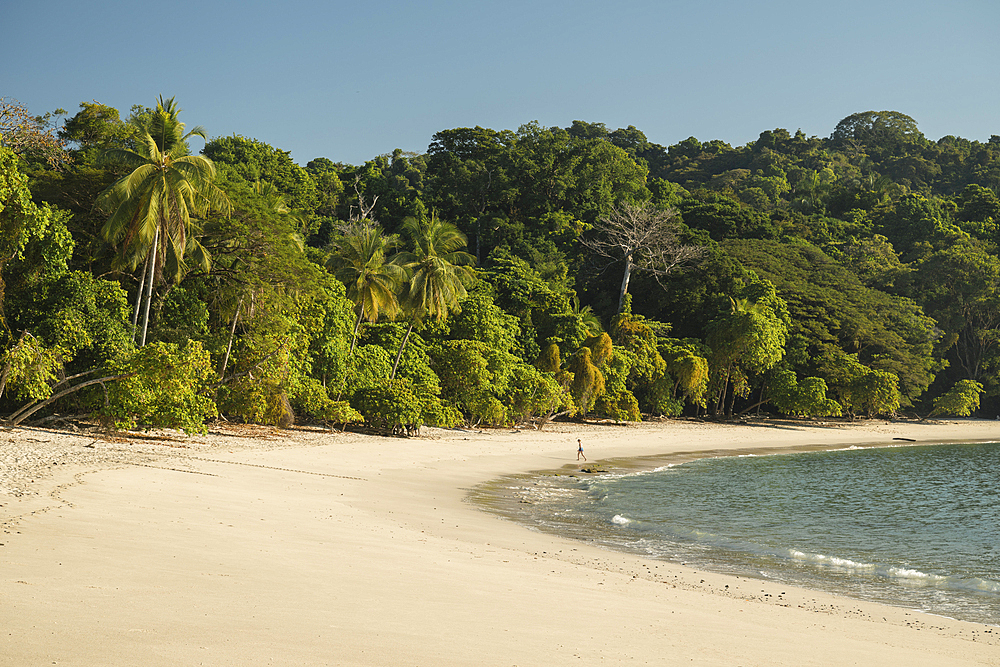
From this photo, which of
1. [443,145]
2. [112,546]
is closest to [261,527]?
[112,546]

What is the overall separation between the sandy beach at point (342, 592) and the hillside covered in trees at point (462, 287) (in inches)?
212

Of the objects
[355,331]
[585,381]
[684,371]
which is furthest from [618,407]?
[355,331]

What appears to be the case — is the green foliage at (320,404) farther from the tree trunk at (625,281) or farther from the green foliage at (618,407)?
the tree trunk at (625,281)

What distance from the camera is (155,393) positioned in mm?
16562

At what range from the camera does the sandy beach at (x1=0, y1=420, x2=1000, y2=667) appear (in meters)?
4.61

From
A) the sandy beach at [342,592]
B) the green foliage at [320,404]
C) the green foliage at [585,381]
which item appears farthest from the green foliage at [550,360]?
the sandy beach at [342,592]

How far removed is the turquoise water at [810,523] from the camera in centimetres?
1005

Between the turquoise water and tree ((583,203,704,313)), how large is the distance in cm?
2263

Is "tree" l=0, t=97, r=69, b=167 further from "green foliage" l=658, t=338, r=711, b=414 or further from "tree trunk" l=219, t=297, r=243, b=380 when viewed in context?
"green foliage" l=658, t=338, r=711, b=414

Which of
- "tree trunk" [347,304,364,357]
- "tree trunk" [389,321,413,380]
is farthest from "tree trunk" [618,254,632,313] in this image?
"tree trunk" [347,304,364,357]

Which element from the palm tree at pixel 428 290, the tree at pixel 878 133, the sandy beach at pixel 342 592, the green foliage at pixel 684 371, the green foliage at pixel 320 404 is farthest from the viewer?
the tree at pixel 878 133

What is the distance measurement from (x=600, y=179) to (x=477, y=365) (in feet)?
94.3

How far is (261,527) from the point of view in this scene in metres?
9.07

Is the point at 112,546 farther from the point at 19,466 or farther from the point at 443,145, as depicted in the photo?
the point at 443,145
